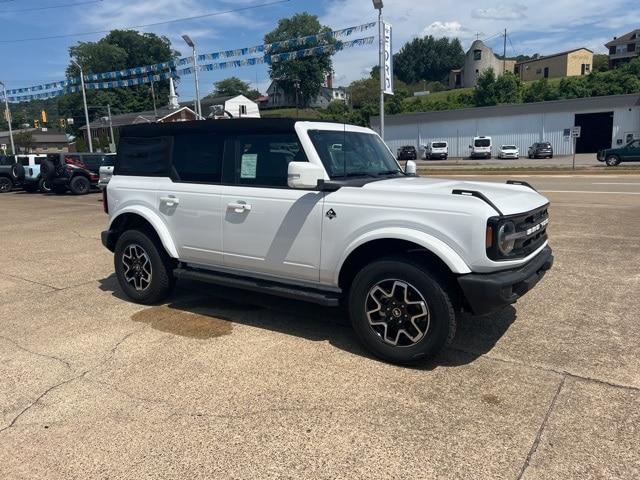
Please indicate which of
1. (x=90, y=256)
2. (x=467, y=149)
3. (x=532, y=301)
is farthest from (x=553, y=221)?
(x=467, y=149)

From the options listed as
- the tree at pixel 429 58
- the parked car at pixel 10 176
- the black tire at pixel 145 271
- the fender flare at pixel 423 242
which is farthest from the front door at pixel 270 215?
the tree at pixel 429 58

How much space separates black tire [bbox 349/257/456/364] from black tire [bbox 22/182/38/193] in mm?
23795

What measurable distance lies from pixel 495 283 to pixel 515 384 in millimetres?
752

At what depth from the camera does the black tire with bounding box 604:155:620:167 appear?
110 feet

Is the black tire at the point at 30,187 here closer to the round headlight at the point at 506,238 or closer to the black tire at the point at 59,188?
the black tire at the point at 59,188

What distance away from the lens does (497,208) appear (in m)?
3.69

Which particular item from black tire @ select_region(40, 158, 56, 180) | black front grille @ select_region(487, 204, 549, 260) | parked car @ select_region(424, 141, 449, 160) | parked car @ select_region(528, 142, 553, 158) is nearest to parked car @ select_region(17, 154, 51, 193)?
black tire @ select_region(40, 158, 56, 180)

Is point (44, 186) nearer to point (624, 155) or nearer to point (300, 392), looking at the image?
point (300, 392)

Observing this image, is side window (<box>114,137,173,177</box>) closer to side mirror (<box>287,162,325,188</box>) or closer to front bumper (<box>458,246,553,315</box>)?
side mirror (<box>287,162,325,188</box>)

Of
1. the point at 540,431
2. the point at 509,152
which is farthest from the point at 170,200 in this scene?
the point at 509,152

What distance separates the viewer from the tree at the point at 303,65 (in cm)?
8769

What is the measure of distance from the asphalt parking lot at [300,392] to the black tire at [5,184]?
21.6 metres

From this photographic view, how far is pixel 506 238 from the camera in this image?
3.71 m

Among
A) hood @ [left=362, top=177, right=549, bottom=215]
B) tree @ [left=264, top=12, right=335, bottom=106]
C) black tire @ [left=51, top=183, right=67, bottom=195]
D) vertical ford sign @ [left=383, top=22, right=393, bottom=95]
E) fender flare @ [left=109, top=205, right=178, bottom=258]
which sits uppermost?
tree @ [left=264, top=12, right=335, bottom=106]
